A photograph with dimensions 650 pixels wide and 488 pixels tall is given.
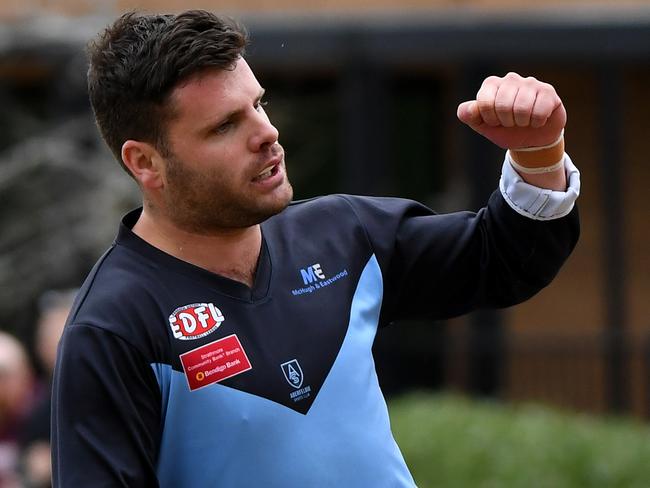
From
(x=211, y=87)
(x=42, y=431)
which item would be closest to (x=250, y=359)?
(x=211, y=87)

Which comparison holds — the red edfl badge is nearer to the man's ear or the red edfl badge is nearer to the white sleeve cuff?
the man's ear

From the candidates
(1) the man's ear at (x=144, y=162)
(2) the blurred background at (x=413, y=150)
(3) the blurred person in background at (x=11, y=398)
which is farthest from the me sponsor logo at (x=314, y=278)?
(2) the blurred background at (x=413, y=150)

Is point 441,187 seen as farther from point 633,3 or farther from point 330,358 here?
point 330,358

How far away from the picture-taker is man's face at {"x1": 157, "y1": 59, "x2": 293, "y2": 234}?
2.93m

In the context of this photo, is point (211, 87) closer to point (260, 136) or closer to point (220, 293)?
point (260, 136)

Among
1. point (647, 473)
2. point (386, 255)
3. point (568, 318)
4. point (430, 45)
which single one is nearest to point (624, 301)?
point (568, 318)

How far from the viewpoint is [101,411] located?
2.84 m

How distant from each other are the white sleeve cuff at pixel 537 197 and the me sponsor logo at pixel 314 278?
1.36 feet

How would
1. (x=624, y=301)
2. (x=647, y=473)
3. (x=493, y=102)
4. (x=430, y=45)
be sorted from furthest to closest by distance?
(x=624, y=301), (x=430, y=45), (x=647, y=473), (x=493, y=102)

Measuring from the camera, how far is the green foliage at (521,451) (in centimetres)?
782

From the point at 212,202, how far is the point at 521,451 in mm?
5373

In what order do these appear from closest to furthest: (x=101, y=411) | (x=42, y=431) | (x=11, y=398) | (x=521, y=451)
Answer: (x=101, y=411) → (x=42, y=431) → (x=11, y=398) → (x=521, y=451)

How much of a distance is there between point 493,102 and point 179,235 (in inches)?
28.9

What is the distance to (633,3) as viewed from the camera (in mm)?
12180
